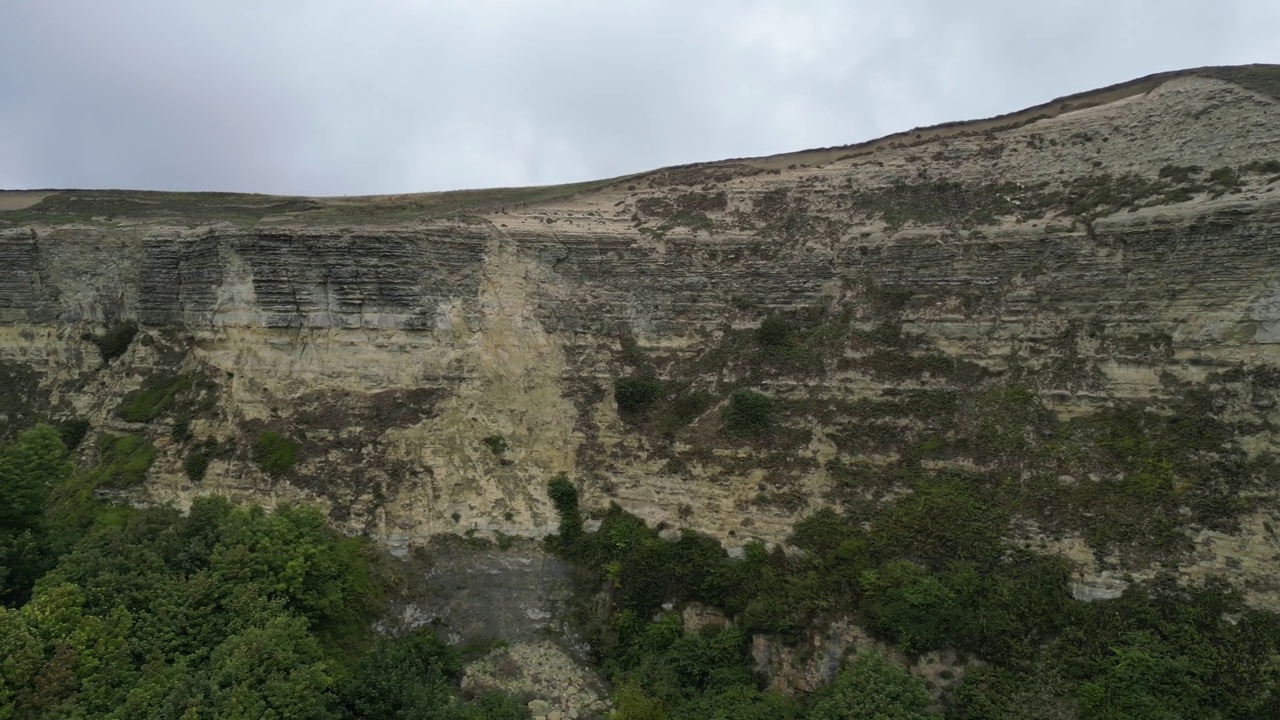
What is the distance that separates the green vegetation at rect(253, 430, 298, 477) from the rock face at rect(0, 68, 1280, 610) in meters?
0.33

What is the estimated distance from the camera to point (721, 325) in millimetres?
30062

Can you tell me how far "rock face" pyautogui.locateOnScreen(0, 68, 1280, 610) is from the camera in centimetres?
2223

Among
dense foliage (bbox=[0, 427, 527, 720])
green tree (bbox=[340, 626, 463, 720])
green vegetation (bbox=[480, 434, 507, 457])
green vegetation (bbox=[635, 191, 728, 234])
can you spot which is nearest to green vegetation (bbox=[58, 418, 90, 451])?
dense foliage (bbox=[0, 427, 527, 720])

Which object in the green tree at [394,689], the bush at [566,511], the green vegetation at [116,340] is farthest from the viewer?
the green vegetation at [116,340]

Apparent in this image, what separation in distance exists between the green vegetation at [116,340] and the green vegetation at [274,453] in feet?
36.4

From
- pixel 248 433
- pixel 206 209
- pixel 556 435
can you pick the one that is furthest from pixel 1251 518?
pixel 206 209

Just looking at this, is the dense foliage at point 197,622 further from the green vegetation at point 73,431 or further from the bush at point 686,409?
the bush at point 686,409

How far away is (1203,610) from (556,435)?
21980 millimetres

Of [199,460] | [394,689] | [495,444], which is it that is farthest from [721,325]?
[199,460]

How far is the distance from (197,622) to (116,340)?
2103cm

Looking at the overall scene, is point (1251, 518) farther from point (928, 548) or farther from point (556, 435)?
point (556, 435)

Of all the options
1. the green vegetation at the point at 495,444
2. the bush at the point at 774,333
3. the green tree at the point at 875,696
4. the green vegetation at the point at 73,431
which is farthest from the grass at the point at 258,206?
the green tree at the point at 875,696

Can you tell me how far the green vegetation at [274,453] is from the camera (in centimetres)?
2805

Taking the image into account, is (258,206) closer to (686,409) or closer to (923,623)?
(686,409)
